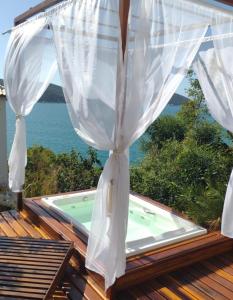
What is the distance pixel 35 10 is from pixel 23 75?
780 mm

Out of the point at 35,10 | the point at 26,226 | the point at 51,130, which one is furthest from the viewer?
the point at 51,130

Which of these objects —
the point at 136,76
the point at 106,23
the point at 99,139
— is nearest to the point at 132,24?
the point at 106,23

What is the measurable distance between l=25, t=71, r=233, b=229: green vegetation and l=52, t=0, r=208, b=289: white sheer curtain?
1.76 metres

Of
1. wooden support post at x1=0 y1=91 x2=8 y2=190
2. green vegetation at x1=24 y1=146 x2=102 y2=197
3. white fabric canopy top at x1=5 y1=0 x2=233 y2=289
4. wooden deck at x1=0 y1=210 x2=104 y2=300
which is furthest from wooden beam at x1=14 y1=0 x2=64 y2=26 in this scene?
green vegetation at x1=24 y1=146 x2=102 y2=197

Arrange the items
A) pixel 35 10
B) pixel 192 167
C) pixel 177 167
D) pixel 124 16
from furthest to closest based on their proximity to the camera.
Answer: pixel 177 167 < pixel 192 167 < pixel 35 10 < pixel 124 16

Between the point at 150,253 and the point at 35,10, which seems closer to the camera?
the point at 150,253

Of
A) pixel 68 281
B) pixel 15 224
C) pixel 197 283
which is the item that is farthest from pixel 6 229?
pixel 197 283

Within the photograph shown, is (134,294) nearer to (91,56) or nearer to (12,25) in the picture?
(91,56)

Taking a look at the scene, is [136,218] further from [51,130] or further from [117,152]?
[51,130]

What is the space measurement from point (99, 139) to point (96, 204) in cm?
53

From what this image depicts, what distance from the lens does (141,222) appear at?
4.20m

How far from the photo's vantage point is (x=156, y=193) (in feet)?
17.9

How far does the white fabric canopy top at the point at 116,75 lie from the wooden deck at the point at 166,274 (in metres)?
0.29

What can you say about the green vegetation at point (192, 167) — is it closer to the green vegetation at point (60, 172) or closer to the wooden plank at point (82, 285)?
the green vegetation at point (60, 172)
